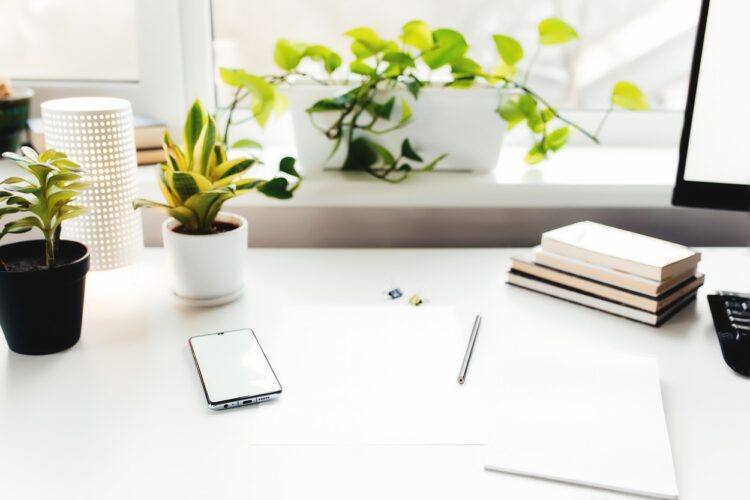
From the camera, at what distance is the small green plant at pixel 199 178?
884 mm

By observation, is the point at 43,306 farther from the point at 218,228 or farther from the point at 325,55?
the point at 325,55

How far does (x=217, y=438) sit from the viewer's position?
2.14ft

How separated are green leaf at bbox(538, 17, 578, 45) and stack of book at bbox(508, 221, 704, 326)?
1.18ft

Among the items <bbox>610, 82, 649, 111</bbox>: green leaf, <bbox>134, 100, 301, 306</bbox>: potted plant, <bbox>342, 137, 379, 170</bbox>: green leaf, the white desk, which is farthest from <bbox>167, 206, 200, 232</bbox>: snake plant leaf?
<bbox>610, 82, 649, 111</bbox>: green leaf

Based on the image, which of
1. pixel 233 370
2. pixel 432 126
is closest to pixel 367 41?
pixel 432 126

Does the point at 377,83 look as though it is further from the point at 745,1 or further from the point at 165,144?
the point at 745,1

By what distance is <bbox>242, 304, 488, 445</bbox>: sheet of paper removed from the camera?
26.1 inches

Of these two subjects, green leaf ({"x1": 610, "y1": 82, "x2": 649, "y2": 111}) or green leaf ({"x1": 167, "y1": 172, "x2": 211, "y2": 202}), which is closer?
green leaf ({"x1": 167, "y1": 172, "x2": 211, "y2": 202})

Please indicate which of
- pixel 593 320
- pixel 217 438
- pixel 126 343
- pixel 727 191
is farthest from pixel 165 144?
pixel 727 191

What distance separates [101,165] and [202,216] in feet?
0.48

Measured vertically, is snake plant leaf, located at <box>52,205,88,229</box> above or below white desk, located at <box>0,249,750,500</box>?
above

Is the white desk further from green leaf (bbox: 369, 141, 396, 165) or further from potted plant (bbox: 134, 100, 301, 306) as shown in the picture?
green leaf (bbox: 369, 141, 396, 165)

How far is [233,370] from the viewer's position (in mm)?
751

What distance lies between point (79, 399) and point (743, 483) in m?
0.61
